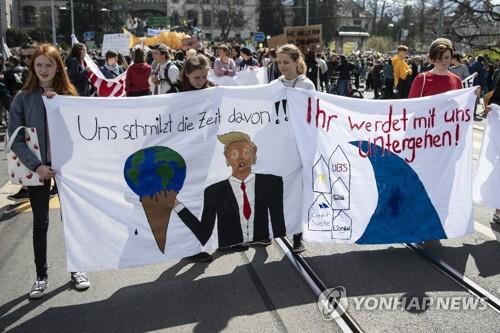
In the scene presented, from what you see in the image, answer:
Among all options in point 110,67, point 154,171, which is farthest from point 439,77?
point 110,67

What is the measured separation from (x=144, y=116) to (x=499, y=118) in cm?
362

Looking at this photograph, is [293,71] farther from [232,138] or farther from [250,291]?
[250,291]

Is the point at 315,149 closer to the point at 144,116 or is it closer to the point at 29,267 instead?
the point at 144,116

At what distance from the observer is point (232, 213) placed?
462 centimetres

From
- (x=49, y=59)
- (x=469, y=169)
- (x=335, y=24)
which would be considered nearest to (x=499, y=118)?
(x=469, y=169)

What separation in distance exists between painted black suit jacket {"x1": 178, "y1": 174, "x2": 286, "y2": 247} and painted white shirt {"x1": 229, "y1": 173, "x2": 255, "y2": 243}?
28 mm

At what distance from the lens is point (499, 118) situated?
553cm

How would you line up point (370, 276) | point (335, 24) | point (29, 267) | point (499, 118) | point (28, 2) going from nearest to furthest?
point (370, 276)
point (29, 267)
point (499, 118)
point (335, 24)
point (28, 2)

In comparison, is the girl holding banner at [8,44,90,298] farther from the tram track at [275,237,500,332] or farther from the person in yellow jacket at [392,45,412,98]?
the person in yellow jacket at [392,45,412,98]

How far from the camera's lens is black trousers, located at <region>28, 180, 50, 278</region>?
416cm

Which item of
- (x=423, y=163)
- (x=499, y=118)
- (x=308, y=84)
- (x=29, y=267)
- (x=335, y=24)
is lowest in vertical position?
(x=29, y=267)

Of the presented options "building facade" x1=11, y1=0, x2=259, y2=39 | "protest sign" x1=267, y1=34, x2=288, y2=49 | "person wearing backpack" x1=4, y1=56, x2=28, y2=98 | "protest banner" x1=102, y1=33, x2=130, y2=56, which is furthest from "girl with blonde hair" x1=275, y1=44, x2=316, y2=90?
"building facade" x1=11, y1=0, x2=259, y2=39

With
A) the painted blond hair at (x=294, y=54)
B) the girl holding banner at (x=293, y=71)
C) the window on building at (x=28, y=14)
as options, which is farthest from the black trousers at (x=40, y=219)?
the window on building at (x=28, y=14)

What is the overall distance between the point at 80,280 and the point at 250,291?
138 centimetres
